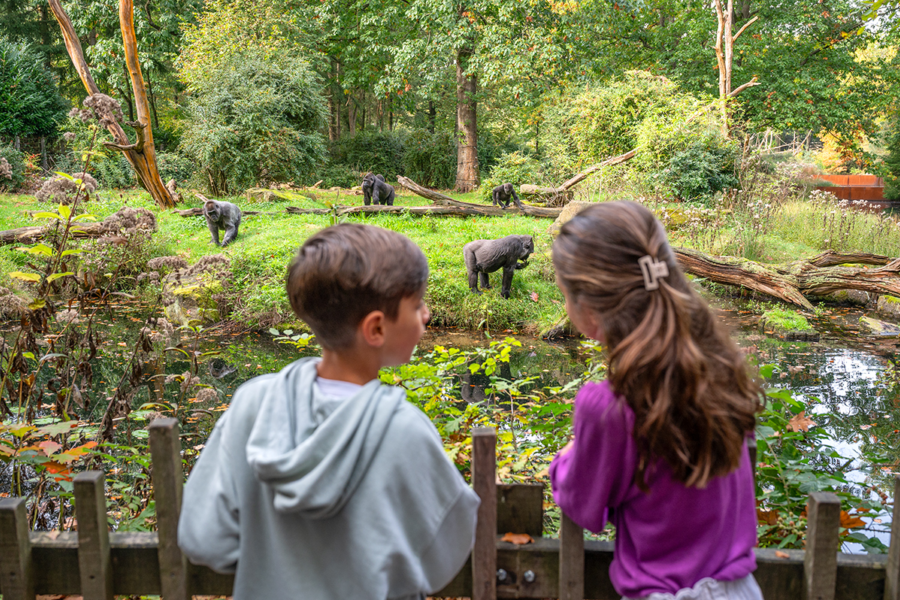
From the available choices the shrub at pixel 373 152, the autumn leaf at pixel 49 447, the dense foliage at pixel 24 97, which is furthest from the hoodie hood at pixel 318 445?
the shrub at pixel 373 152

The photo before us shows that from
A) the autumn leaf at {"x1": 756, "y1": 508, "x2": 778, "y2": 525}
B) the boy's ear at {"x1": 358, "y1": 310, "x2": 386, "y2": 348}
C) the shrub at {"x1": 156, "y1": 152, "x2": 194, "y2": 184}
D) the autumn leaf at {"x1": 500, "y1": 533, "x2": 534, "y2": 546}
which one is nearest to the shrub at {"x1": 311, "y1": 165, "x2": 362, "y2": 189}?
the shrub at {"x1": 156, "y1": 152, "x2": 194, "y2": 184}

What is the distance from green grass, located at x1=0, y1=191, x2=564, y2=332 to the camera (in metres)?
7.89

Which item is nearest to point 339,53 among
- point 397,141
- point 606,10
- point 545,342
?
point 397,141

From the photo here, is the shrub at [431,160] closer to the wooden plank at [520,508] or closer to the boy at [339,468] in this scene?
the wooden plank at [520,508]

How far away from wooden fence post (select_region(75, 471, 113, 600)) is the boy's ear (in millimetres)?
696

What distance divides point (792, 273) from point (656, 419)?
8.01 m

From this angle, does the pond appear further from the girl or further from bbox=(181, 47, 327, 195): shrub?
bbox=(181, 47, 327, 195): shrub

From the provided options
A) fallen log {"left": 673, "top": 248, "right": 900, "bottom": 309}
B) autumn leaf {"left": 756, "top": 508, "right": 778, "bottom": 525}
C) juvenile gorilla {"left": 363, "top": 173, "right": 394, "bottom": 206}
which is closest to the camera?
autumn leaf {"left": 756, "top": 508, "right": 778, "bottom": 525}

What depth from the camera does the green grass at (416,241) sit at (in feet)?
25.9

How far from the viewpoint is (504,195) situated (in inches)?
533

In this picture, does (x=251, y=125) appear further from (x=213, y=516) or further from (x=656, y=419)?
(x=656, y=419)

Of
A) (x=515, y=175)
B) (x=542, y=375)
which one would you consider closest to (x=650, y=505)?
(x=542, y=375)

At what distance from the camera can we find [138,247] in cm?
826

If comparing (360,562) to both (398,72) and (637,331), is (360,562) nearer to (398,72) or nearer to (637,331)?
(637,331)
